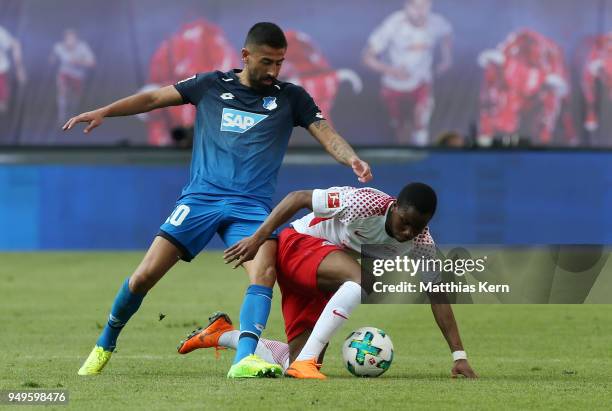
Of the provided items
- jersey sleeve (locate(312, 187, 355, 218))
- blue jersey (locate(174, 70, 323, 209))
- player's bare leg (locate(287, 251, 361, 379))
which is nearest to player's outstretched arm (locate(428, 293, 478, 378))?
player's bare leg (locate(287, 251, 361, 379))

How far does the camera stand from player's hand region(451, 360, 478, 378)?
7949 mm

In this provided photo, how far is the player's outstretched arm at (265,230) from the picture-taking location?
25.5 ft

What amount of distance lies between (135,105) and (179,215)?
77cm

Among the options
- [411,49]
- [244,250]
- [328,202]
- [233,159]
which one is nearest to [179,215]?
[233,159]

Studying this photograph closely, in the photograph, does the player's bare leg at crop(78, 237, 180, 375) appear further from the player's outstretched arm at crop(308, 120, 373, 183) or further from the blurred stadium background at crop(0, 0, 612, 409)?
the blurred stadium background at crop(0, 0, 612, 409)

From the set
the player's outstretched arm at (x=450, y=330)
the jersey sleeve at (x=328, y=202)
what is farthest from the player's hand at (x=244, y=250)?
the player's outstretched arm at (x=450, y=330)

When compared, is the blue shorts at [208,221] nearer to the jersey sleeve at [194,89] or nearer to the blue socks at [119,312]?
the blue socks at [119,312]

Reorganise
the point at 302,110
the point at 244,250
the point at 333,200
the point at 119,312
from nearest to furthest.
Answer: the point at 244,250, the point at 333,200, the point at 119,312, the point at 302,110

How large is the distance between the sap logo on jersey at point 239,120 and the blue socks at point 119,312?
1.12 m

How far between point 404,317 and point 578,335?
6.55 feet

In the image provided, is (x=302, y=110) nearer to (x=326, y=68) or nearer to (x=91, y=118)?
(x=91, y=118)

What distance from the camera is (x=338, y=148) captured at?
8.27 m

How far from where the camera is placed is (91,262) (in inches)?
727

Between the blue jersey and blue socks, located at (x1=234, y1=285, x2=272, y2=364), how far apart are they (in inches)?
26.6
